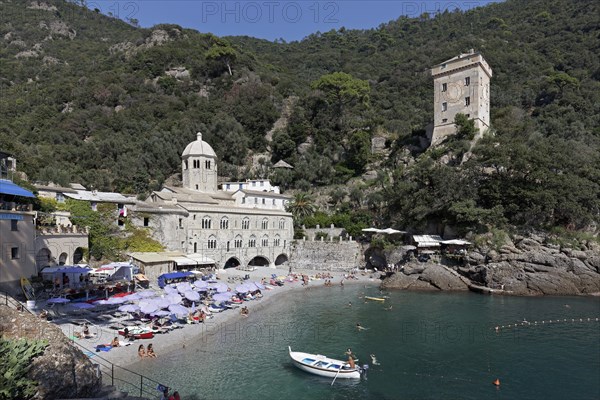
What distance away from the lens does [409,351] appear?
22734mm

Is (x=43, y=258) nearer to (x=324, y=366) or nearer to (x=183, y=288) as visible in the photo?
(x=183, y=288)

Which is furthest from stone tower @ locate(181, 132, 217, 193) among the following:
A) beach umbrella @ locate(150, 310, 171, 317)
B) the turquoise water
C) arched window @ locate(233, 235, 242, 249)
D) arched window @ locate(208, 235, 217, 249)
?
beach umbrella @ locate(150, 310, 171, 317)

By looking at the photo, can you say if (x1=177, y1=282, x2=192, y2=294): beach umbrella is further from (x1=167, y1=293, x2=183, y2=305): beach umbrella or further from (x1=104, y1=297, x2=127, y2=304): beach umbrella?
(x1=104, y1=297, x2=127, y2=304): beach umbrella

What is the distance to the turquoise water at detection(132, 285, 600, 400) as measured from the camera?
17.8 meters

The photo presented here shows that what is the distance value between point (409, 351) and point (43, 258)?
27.1 m

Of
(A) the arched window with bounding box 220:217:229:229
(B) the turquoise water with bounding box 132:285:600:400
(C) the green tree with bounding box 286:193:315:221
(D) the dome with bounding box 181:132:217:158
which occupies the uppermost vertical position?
(D) the dome with bounding box 181:132:217:158

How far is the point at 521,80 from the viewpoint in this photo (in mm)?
80438

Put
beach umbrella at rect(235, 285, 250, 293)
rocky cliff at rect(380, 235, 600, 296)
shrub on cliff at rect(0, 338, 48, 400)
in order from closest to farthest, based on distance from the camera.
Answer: shrub on cliff at rect(0, 338, 48, 400)
beach umbrella at rect(235, 285, 250, 293)
rocky cliff at rect(380, 235, 600, 296)

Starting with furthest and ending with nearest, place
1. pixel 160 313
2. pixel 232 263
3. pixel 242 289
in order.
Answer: pixel 232 263 → pixel 242 289 → pixel 160 313

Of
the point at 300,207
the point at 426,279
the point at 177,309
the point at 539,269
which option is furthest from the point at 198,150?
the point at 539,269

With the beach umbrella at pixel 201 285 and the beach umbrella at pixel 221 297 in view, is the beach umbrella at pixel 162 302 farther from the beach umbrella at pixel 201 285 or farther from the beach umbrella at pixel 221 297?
the beach umbrella at pixel 201 285

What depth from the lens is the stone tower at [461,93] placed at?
5422 centimetres

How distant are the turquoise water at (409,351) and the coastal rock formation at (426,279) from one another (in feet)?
19.1

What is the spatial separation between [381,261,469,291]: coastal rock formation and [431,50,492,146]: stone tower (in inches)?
919
